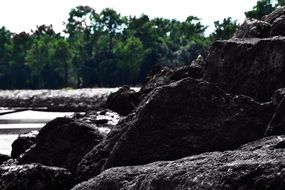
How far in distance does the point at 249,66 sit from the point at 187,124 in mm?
4894

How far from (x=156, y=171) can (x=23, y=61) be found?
139 m

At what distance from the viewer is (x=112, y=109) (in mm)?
23047

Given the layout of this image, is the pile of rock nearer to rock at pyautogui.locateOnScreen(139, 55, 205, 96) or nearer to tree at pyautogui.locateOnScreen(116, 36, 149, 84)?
rock at pyautogui.locateOnScreen(139, 55, 205, 96)

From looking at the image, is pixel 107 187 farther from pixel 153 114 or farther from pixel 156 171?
pixel 153 114

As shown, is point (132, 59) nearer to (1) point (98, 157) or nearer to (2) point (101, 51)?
(2) point (101, 51)

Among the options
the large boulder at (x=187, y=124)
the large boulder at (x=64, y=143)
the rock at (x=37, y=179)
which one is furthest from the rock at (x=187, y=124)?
the large boulder at (x=64, y=143)

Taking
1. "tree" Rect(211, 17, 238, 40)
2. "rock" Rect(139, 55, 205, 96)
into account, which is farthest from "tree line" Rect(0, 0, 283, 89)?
"rock" Rect(139, 55, 205, 96)

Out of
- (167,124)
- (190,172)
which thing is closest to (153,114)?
(167,124)

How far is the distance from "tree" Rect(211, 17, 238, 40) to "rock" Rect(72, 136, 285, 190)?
10015cm

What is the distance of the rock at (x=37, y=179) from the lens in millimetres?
13570

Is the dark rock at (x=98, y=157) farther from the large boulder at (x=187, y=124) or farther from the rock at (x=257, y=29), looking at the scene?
the rock at (x=257, y=29)

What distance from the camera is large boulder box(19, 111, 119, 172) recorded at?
15875 millimetres

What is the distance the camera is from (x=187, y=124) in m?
11.8

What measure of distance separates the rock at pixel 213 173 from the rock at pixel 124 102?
466 inches
